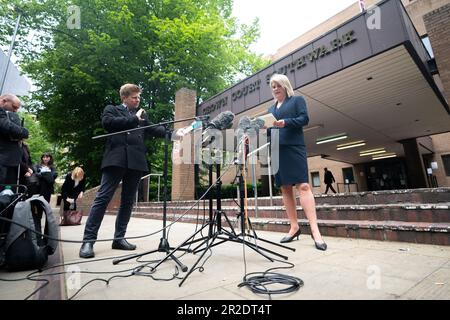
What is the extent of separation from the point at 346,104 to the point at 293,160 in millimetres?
5931

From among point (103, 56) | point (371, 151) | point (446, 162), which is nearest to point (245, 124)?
point (103, 56)

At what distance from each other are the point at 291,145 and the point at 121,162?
184cm

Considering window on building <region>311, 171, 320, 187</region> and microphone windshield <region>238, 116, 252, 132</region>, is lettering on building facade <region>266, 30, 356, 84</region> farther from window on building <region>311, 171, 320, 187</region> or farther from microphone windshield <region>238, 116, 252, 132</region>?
window on building <region>311, 171, 320, 187</region>

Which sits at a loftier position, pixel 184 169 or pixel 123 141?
pixel 184 169

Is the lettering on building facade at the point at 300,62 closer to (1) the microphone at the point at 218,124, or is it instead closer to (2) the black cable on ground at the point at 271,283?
(1) the microphone at the point at 218,124

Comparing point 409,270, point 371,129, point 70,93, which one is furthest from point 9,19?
point 371,129

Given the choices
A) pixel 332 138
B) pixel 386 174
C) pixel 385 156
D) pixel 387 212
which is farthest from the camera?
pixel 386 174

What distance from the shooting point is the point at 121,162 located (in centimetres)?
245

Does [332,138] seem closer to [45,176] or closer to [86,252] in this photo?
[45,176]

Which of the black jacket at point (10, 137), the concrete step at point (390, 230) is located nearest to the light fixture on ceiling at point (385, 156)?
the concrete step at point (390, 230)

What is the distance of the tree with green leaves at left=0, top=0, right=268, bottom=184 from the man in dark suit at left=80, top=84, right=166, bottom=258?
25.2ft

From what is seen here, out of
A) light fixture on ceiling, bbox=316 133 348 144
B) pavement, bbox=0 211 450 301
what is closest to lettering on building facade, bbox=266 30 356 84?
pavement, bbox=0 211 450 301

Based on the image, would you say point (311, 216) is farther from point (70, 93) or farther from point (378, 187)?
point (378, 187)

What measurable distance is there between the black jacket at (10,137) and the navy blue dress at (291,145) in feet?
8.78
